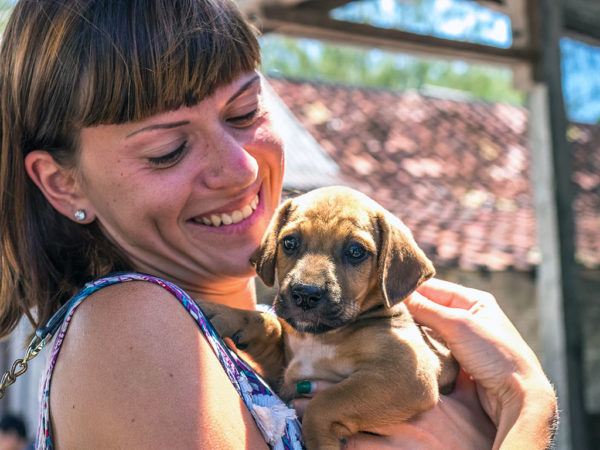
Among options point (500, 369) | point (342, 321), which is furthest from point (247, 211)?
point (500, 369)

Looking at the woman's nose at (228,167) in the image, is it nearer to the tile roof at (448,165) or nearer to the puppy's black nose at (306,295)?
the puppy's black nose at (306,295)

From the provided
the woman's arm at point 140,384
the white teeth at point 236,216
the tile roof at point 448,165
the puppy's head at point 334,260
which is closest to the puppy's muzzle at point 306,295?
the puppy's head at point 334,260

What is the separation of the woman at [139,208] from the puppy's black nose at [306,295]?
0.33 metres

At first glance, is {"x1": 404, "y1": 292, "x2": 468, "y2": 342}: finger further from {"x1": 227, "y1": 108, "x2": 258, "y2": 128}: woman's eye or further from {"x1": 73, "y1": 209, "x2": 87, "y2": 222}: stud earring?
{"x1": 73, "y1": 209, "x2": 87, "y2": 222}: stud earring

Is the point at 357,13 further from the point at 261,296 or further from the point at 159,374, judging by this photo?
the point at 159,374

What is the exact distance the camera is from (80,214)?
2.73m

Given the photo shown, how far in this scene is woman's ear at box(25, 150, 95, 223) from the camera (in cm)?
266

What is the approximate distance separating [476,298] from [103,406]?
5.51ft

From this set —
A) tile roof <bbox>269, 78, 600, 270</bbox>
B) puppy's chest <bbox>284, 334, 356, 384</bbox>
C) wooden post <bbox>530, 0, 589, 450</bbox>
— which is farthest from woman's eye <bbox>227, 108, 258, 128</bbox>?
tile roof <bbox>269, 78, 600, 270</bbox>

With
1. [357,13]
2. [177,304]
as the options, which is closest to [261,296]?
[357,13]

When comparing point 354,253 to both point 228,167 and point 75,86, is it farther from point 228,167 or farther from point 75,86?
point 75,86

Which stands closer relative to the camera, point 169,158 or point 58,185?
point 169,158

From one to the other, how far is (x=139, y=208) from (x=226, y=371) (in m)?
0.67

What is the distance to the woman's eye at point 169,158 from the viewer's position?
8.45 feet
